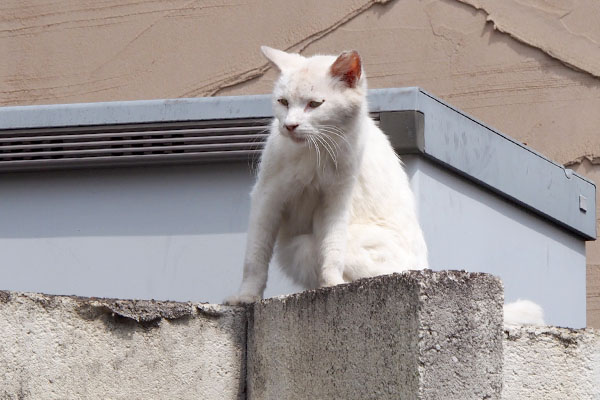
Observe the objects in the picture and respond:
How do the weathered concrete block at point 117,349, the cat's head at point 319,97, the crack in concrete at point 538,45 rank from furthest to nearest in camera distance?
the crack in concrete at point 538,45 < the cat's head at point 319,97 < the weathered concrete block at point 117,349

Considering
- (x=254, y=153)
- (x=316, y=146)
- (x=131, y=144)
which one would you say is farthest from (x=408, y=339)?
(x=131, y=144)

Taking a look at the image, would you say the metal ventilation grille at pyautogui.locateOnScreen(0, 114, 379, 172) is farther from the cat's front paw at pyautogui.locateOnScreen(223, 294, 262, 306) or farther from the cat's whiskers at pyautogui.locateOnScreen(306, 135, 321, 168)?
the cat's front paw at pyautogui.locateOnScreen(223, 294, 262, 306)

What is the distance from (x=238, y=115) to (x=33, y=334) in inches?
67.5

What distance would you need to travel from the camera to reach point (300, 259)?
2961 mm

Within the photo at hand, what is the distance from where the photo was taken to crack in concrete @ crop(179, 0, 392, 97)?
219 inches

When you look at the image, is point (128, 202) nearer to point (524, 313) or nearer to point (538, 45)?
point (524, 313)

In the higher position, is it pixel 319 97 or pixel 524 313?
pixel 319 97

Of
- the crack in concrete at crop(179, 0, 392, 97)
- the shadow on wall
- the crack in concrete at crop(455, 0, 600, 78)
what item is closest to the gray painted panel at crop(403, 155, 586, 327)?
the shadow on wall

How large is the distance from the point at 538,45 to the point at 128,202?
2.65 m

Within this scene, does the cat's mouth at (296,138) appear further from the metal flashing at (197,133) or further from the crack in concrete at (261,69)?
the crack in concrete at (261,69)

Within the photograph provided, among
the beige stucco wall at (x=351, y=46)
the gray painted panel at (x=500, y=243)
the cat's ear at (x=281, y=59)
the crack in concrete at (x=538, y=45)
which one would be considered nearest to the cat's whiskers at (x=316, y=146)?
the cat's ear at (x=281, y=59)

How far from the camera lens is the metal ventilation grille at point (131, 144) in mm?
3822

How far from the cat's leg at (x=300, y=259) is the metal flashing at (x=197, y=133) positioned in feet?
2.54

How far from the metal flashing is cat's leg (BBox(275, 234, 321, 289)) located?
2.54 ft
